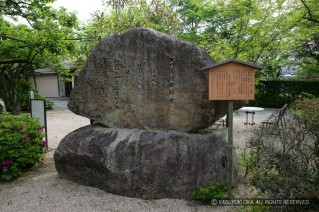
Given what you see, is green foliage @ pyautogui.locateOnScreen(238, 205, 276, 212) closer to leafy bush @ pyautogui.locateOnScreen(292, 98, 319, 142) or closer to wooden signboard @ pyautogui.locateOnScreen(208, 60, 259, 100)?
leafy bush @ pyautogui.locateOnScreen(292, 98, 319, 142)

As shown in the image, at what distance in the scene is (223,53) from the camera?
955 centimetres

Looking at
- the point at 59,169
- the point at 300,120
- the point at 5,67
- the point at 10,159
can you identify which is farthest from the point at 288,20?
the point at 5,67

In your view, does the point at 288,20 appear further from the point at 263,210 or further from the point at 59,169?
the point at 59,169

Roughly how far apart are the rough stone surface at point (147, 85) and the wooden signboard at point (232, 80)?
0.51 m

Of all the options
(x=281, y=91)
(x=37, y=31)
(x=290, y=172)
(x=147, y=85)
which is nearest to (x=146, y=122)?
(x=147, y=85)

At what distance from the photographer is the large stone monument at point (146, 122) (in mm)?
4703

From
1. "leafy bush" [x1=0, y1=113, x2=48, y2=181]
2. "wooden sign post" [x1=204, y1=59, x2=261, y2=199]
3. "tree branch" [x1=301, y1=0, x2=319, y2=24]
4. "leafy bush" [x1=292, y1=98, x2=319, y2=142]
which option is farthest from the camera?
"tree branch" [x1=301, y1=0, x2=319, y2=24]

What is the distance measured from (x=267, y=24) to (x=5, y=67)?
14.4 m

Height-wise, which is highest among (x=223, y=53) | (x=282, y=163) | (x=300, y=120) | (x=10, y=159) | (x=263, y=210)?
(x=223, y=53)

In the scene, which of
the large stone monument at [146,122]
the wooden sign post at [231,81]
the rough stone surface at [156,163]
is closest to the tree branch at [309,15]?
the large stone monument at [146,122]

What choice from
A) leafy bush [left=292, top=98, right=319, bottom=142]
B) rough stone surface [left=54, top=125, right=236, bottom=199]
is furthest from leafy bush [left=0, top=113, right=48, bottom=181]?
leafy bush [left=292, top=98, right=319, bottom=142]

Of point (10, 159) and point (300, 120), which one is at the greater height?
point (300, 120)

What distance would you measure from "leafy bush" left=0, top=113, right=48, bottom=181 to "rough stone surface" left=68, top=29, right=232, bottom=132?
4.59 feet

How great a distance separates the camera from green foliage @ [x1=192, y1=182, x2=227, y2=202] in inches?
174
